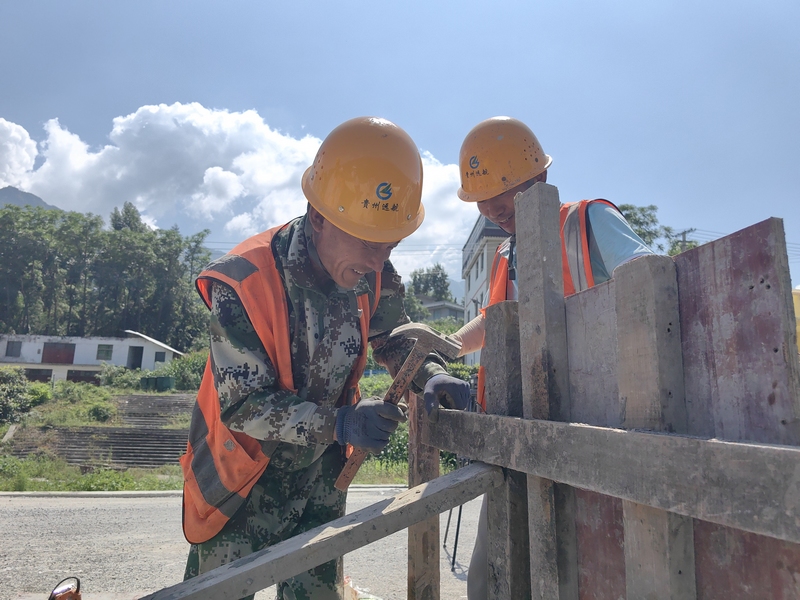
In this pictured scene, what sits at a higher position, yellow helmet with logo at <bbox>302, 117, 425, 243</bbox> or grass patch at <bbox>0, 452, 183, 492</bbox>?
yellow helmet with logo at <bbox>302, 117, 425, 243</bbox>

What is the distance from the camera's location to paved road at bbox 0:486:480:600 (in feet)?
15.6

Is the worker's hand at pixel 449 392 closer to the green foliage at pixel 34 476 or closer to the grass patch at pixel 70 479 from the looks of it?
the grass patch at pixel 70 479

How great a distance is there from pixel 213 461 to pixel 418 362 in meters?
0.99

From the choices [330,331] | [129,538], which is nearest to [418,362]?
[330,331]

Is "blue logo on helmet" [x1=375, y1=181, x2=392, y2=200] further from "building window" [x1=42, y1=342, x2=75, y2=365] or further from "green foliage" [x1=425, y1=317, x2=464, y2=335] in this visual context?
"building window" [x1=42, y1=342, x2=75, y2=365]

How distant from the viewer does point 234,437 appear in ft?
7.41

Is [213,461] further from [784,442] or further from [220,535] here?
[784,442]

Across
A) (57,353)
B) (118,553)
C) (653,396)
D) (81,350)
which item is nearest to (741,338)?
(653,396)

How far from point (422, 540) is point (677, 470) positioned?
150cm

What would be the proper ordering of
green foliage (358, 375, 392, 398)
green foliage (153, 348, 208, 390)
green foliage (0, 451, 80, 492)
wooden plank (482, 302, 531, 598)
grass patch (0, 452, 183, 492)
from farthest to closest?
green foliage (153, 348, 208, 390) < green foliage (358, 375, 392, 398) < grass patch (0, 452, 183, 492) < green foliage (0, 451, 80, 492) < wooden plank (482, 302, 531, 598)

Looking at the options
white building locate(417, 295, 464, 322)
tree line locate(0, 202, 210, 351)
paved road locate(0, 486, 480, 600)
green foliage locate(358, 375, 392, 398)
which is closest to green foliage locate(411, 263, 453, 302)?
white building locate(417, 295, 464, 322)

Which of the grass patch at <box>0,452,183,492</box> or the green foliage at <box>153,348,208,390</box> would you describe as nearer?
the grass patch at <box>0,452,183,492</box>

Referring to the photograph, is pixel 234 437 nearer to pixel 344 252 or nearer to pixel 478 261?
pixel 344 252

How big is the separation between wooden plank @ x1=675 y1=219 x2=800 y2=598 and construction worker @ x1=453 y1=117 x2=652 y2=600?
122cm
